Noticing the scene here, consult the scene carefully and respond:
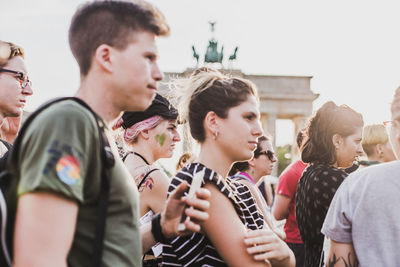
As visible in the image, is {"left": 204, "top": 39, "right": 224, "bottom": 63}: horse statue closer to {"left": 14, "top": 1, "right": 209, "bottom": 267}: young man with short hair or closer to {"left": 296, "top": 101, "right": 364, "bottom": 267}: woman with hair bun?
{"left": 296, "top": 101, "right": 364, "bottom": 267}: woman with hair bun

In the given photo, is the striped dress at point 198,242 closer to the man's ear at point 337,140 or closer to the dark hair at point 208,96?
the dark hair at point 208,96

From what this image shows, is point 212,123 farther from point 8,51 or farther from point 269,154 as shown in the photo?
point 269,154

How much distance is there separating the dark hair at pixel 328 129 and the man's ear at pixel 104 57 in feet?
7.97

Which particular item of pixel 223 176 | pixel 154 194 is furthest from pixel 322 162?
pixel 223 176

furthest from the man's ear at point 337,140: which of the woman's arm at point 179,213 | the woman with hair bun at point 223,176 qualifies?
the woman's arm at point 179,213

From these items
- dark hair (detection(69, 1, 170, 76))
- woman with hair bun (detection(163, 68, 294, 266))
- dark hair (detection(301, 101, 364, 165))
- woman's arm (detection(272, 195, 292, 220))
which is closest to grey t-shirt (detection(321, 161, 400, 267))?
woman with hair bun (detection(163, 68, 294, 266))

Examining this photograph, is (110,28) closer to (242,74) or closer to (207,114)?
(207,114)

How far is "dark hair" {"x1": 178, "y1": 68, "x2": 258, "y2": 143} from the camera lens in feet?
7.22

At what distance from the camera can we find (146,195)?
119 inches

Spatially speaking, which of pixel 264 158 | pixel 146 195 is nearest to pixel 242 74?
pixel 264 158

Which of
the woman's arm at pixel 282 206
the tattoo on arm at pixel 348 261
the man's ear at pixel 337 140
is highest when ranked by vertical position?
the man's ear at pixel 337 140

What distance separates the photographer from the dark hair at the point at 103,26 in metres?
1.55

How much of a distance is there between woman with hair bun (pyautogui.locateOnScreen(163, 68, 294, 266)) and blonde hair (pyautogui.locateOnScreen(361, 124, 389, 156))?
9.93 ft

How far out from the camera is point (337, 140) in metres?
3.62
